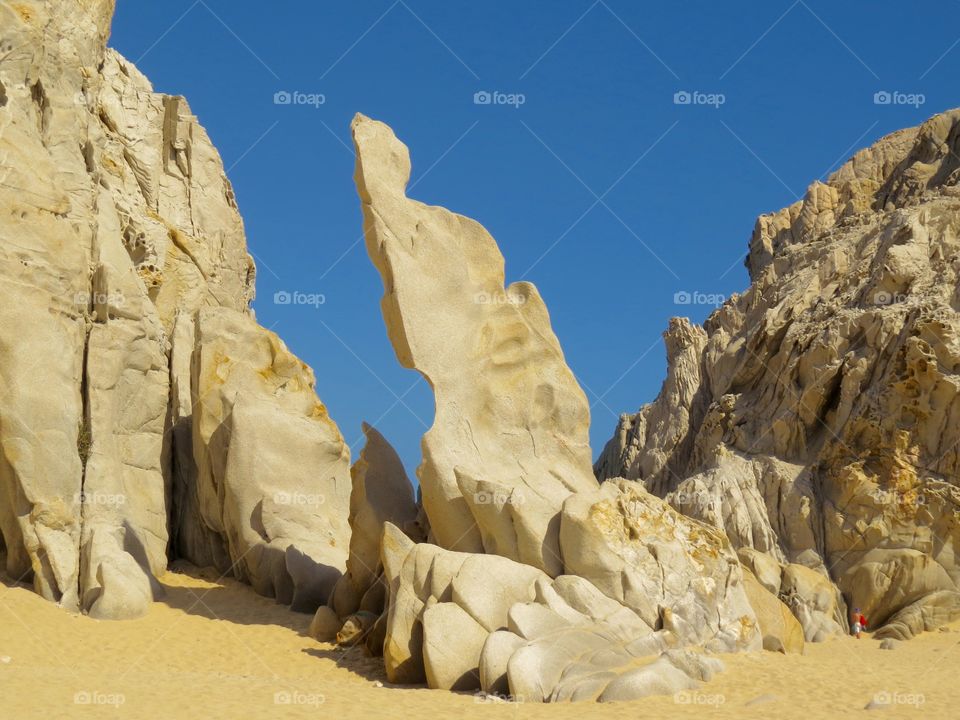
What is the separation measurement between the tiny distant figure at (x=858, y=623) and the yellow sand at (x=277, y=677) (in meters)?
0.76

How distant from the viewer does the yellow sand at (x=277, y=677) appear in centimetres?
1093

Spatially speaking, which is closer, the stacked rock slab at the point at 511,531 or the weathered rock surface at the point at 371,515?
the stacked rock slab at the point at 511,531

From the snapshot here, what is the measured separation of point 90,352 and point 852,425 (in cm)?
1484

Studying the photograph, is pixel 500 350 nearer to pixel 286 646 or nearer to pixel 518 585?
pixel 518 585

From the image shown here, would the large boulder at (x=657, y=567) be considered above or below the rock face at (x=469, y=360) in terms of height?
below

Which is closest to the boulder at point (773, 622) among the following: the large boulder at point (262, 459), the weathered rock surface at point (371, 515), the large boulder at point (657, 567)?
the large boulder at point (657, 567)

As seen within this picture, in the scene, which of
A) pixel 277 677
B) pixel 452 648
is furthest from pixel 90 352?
pixel 452 648

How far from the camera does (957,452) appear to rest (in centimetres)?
2083

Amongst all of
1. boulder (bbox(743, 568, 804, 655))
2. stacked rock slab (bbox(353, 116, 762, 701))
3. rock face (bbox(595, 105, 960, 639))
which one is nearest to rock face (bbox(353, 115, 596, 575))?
stacked rock slab (bbox(353, 116, 762, 701))

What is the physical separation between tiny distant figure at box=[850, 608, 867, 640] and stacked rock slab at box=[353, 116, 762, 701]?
214 inches

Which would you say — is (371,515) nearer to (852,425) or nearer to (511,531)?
(511,531)

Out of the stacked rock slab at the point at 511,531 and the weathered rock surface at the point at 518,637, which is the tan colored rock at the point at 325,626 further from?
the weathered rock surface at the point at 518,637

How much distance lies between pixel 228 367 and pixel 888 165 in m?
24.2

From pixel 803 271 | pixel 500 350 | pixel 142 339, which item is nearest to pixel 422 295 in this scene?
pixel 500 350
